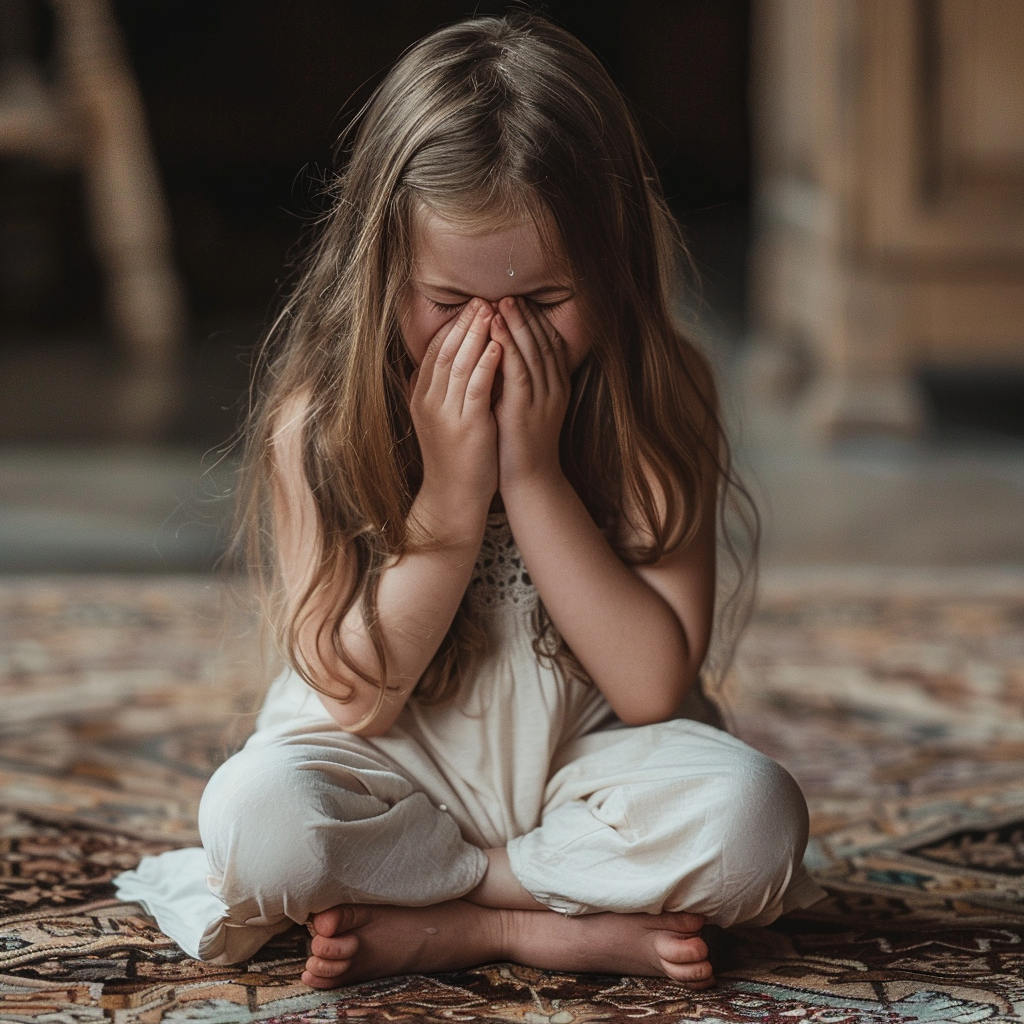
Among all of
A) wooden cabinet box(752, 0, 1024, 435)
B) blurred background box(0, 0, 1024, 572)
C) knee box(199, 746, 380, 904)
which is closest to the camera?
knee box(199, 746, 380, 904)

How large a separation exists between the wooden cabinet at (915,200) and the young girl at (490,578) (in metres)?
1.71

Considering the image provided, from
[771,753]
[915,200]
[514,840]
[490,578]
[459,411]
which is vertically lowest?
[771,753]

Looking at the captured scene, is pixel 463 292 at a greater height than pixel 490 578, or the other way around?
pixel 463 292

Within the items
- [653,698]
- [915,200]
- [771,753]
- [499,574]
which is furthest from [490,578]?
[915,200]

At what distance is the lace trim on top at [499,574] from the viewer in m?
0.84

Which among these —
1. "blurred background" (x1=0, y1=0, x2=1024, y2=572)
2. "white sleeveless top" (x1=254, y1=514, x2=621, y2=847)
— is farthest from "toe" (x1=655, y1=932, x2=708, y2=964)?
"blurred background" (x1=0, y1=0, x2=1024, y2=572)

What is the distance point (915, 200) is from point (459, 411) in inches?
73.1

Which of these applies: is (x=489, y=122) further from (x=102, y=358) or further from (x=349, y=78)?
(x=349, y=78)

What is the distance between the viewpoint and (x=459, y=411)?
29.9 inches

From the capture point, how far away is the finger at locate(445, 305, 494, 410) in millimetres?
739

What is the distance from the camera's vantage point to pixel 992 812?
1.03 meters

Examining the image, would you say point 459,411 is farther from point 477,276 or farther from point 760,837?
point 760,837

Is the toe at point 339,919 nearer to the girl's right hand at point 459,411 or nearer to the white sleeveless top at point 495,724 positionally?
the white sleeveless top at point 495,724

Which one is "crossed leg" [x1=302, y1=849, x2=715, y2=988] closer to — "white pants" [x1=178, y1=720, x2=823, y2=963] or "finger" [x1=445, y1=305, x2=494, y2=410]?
"white pants" [x1=178, y1=720, x2=823, y2=963]
